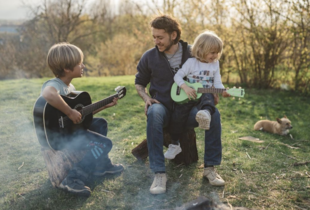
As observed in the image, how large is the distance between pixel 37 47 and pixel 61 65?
57.5ft

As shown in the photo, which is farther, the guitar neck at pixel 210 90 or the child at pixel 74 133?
the guitar neck at pixel 210 90

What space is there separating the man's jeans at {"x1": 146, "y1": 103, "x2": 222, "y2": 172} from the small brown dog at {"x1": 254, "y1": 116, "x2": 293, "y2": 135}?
2.60 metres

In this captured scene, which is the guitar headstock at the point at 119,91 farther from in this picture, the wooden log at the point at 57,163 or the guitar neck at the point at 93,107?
the wooden log at the point at 57,163

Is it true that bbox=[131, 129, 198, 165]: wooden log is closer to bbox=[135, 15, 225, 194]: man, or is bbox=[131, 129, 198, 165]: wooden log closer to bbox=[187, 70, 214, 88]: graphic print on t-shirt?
bbox=[135, 15, 225, 194]: man

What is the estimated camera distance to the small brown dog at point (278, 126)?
16.7ft

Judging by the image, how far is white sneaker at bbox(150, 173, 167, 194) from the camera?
276 cm

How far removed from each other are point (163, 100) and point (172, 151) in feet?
1.84

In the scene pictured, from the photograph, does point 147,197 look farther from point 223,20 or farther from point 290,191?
point 223,20

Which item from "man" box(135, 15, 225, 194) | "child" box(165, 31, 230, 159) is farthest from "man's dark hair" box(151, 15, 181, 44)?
"child" box(165, 31, 230, 159)

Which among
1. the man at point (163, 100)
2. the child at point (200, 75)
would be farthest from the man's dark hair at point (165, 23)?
the child at point (200, 75)

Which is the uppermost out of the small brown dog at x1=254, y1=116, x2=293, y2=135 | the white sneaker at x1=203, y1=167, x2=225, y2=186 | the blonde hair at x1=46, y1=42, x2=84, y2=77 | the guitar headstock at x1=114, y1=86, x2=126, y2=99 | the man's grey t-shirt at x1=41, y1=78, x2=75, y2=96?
the blonde hair at x1=46, y1=42, x2=84, y2=77

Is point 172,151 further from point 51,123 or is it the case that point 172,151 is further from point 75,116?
point 51,123

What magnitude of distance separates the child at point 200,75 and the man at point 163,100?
0.25ft

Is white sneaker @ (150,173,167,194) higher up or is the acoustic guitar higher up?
the acoustic guitar
